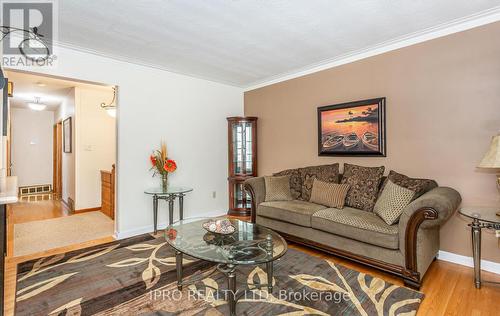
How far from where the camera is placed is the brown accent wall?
2.49m

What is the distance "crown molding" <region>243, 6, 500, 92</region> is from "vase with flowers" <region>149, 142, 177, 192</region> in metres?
2.32

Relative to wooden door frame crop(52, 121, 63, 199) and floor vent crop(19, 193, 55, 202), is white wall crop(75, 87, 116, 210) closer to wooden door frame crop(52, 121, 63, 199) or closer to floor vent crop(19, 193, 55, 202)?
wooden door frame crop(52, 121, 63, 199)

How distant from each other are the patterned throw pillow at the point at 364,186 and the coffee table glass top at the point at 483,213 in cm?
84

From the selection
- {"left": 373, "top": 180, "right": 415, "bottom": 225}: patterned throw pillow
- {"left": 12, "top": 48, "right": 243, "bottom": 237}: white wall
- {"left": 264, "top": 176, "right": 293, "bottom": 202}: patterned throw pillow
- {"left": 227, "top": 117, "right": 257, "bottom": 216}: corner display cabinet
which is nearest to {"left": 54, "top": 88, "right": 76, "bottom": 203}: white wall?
{"left": 12, "top": 48, "right": 243, "bottom": 237}: white wall

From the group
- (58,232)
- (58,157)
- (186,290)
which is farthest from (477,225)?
(58,157)

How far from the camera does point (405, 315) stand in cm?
182

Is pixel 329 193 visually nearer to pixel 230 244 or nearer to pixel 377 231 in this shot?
pixel 377 231

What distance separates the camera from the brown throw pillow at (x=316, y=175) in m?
3.41

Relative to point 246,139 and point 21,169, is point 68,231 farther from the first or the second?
point 21,169

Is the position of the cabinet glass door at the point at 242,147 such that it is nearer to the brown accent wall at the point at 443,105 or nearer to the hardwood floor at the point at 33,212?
the brown accent wall at the point at 443,105

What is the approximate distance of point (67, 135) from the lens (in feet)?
18.1

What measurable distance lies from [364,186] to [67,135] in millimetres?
5987

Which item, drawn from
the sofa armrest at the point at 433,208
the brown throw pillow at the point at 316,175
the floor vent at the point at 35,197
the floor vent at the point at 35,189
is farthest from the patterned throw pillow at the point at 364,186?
the floor vent at the point at 35,189

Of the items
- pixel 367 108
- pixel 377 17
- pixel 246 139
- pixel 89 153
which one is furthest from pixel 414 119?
pixel 89 153
